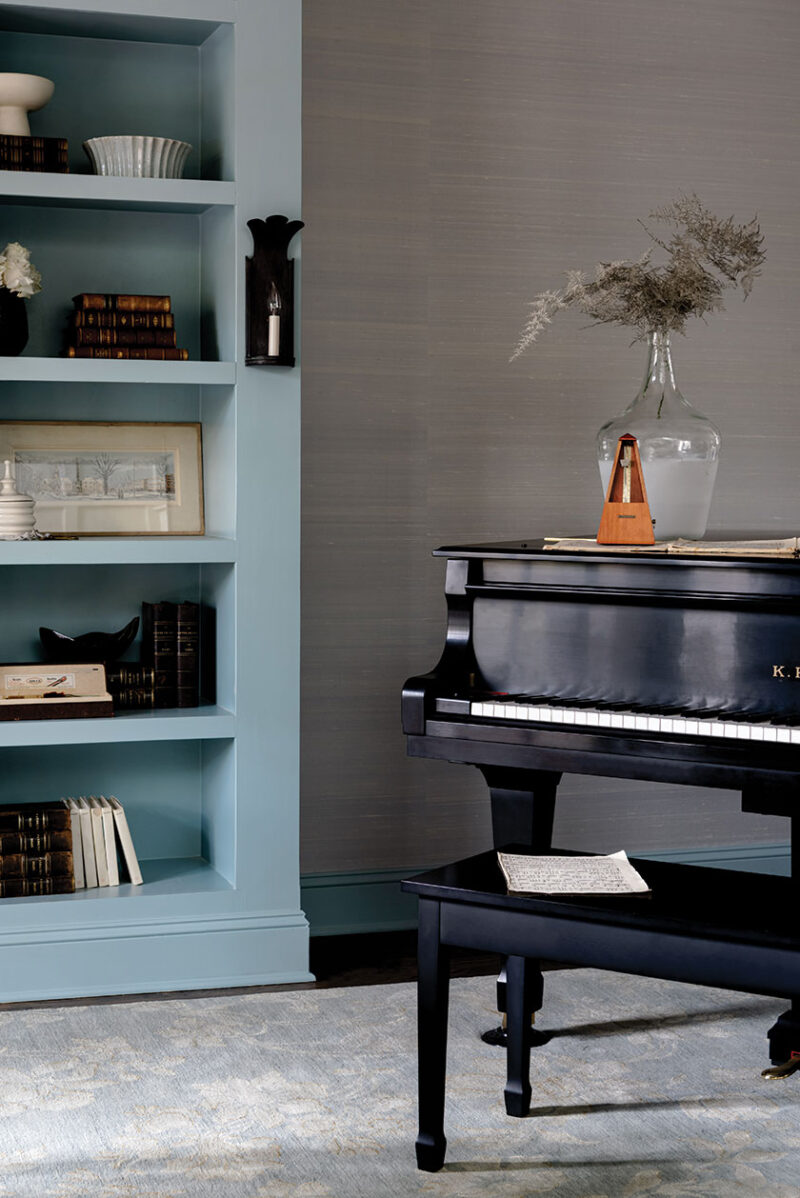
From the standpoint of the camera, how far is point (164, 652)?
3.93 metres

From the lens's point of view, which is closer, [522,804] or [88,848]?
[522,804]

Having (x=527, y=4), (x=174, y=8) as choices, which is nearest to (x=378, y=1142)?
(x=174, y=8)

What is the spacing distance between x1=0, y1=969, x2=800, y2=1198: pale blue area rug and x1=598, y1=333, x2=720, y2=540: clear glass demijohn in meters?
1.20

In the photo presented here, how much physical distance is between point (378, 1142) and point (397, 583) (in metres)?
1.86

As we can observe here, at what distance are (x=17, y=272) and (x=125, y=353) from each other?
0.33 meters

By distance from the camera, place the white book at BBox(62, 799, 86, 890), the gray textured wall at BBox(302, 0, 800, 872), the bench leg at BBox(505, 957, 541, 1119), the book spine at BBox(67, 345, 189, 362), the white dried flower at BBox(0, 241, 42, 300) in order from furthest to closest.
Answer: the gray textured wall at BBox(302, 0, 800, 872)
the white book at BBox(62, 799, 86, 890)
the book spine at BBox(67, 345, 189, 362)
the white dried flower at BBox(0, 241, 42, 300)
the bench leg at BBox(505, 957, 541, 1119)

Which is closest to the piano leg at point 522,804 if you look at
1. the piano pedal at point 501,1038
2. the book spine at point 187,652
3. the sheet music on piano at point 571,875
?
the sheet music on piano at point 571,875

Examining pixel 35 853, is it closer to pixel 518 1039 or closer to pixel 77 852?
pixel 77 852

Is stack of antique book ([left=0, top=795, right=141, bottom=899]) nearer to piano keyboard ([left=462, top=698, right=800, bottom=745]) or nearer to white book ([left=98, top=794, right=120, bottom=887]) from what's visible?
white book ([left=98, top=794, right=120, bottom=887])

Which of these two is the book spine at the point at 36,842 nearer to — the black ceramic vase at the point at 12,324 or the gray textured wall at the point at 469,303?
the gray textured wall at the point at 469,303

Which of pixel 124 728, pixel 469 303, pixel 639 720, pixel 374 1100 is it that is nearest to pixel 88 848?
pixel 124 728

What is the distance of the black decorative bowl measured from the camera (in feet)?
12.8

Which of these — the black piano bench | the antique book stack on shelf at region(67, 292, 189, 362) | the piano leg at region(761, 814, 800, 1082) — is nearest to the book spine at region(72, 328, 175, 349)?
the antique book stack on shelf at region(67, 292, 189, 362)

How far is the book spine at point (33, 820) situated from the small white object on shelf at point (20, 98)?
1726 mm
